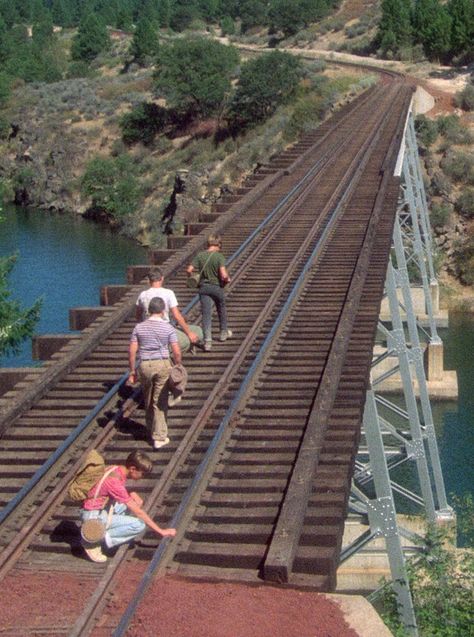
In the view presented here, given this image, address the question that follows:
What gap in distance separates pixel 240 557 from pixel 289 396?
3308 mm

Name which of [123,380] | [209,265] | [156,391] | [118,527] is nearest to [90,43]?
[209,265]

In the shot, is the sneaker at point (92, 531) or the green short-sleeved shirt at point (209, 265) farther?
the green short-sleeved shirt at point (209, 265)

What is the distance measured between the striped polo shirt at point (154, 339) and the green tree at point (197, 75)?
2001 inches

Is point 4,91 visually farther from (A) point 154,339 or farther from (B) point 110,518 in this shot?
(B) point 110,518

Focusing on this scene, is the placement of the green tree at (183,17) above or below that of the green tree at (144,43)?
above

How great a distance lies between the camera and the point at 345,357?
1058 centimetres

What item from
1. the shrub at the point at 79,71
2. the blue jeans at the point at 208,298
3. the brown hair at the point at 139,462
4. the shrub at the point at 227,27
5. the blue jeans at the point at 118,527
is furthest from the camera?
the shrub at the point at 227,27

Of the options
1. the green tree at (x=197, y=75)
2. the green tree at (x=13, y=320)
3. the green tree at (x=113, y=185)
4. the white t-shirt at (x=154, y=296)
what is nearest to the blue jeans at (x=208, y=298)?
the white t-shirt at (x=154, y=296)

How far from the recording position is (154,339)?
8453 millimetres

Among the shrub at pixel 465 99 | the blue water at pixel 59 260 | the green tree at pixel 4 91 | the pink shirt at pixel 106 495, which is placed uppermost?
the pink shirt at pixel 106 495

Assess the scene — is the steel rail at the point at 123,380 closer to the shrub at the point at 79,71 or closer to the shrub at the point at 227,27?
the shrub at the point at 79,71

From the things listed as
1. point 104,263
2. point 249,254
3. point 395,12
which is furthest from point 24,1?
point 249,254

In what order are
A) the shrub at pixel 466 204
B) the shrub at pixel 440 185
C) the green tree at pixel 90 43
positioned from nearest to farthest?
the shrub at pixel 466 204 → the shrub at pixel 440 185 → the green tree at pixel 90 43

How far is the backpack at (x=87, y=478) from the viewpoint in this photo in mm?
6906
